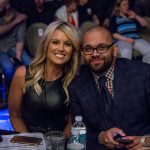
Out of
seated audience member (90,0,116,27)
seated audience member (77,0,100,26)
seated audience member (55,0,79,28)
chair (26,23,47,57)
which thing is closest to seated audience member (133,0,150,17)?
seated audience member (90,0,116,27)

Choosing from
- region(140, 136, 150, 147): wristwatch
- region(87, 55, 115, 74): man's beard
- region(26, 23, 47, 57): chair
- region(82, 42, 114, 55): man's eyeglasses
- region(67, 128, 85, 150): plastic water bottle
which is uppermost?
region(82, 42, 114, 55): man's eyeglasses

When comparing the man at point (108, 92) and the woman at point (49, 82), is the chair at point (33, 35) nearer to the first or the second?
the woman at point (49, 82)

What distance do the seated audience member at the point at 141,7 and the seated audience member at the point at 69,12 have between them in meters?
0.80

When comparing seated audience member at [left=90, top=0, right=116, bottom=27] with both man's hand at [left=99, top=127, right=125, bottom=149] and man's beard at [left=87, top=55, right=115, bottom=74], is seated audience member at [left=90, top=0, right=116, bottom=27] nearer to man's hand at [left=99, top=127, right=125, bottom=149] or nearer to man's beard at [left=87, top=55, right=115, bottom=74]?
man's beard at [left=87, top=55, right=115, bottom=74]

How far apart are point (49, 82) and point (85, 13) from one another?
247cm

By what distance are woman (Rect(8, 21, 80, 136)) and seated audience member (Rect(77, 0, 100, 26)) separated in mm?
2325

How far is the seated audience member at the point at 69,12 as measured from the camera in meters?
4.57

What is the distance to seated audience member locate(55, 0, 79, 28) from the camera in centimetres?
457

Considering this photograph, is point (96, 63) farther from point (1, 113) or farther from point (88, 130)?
point (1, 113)

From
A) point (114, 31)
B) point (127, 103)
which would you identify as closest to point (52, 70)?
point (127, 103)

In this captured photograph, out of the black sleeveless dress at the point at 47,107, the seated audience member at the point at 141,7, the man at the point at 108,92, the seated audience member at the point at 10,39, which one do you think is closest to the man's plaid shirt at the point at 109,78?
the man at the point at 108,92

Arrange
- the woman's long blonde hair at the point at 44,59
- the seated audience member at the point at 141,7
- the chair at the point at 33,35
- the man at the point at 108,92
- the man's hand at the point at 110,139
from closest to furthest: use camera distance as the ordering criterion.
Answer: the man's hand at the point at 110,139 → the man at the point at 108,92 → the woman's long blonde hair at the point at 44,59 → the chair at the point at 33,35 → the seated audience member at the point at 141,7

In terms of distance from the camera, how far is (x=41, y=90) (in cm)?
234

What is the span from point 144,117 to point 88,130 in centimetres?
34
